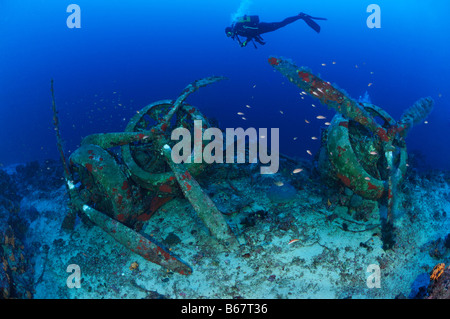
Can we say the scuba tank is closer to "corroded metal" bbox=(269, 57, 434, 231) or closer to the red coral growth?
"corroded metal" bbox=(269, 57, 434, 231)

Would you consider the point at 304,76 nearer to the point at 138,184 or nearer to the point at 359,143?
the point at 359,143

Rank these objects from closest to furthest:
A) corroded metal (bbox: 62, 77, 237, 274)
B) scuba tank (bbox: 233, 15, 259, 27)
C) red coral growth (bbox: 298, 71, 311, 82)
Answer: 1. corroded metal (bbox: 62, 77, 237, 274)
2. red coral growth (bbox: 298, 71, 311, 82)
3. scuba tank (bbox: 233, 15, 259, 27)

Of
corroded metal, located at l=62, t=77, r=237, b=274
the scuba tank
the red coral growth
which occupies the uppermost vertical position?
the scuba tank

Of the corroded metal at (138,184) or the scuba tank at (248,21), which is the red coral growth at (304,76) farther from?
the scuba tank at (248,21)

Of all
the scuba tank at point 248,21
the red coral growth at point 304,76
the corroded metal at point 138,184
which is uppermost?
the scuba tank at point 248,21

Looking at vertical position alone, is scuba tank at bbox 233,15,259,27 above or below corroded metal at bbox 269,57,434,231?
above

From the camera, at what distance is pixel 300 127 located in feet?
76.8

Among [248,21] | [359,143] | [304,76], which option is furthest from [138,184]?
[248,21]

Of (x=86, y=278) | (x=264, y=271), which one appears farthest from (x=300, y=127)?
(x=86, y=278)

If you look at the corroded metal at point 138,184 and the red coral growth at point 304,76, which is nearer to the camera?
the corroded metal at point 138,184

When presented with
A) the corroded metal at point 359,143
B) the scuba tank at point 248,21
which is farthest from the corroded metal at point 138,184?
A: the scuba tank at point 248,21

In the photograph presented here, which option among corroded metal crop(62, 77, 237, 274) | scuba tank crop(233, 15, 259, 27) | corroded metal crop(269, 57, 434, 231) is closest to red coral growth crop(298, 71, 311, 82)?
corroded metal crop(269, 57, 434, 231)
